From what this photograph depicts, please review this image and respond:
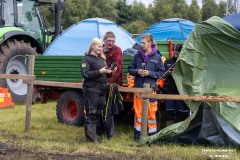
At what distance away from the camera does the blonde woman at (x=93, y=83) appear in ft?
19.6

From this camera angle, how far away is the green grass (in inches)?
211

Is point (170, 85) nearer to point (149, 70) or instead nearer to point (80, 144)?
point (149, 70)

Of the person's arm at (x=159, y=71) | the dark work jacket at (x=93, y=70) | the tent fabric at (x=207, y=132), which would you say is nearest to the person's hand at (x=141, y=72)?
the person's arm at (x=159, y=71)

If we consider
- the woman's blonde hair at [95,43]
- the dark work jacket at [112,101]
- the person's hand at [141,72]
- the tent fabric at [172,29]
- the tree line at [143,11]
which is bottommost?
the dark work jacket at [112,101]

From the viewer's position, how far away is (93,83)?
6016mm

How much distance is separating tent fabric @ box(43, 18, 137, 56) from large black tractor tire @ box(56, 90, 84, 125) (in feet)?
4.32

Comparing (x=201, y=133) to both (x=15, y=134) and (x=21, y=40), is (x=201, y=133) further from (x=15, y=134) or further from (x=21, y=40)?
(x=21, y=40)

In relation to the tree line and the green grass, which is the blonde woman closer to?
the green grass

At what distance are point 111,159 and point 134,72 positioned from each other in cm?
150

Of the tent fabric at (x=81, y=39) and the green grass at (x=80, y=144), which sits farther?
the tent fabric at (x=81, y=39)

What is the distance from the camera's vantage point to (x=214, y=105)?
19.0 ft

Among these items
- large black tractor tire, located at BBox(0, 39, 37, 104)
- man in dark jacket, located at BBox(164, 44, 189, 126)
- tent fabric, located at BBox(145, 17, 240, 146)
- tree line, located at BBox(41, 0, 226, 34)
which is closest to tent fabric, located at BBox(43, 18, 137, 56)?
large black tractor tire, located at BBox(0, 39, 37, 104)

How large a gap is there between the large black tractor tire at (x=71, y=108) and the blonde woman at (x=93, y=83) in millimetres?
1317

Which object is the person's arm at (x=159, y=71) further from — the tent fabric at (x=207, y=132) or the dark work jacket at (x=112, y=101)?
the tent fabric at (x=207, y=132)
